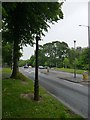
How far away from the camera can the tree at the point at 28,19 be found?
16.4 meters

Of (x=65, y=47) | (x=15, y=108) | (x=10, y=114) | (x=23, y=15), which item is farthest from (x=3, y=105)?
(x=65, y=47)

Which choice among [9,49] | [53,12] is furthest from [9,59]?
[53,12]

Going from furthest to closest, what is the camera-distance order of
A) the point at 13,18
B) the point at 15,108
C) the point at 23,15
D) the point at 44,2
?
the point at 13,18
the point at 23,15
the point at 44,2
the point at 15,108

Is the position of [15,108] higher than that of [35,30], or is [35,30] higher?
[35,30]

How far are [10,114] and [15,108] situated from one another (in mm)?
1150

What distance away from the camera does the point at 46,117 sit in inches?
415

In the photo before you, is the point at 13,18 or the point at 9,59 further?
the point at 9,59

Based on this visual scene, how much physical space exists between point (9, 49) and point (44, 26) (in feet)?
96.0

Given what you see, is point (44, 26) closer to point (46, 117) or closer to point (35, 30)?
point (35, 30)

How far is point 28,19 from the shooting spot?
2162cm

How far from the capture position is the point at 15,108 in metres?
11.7

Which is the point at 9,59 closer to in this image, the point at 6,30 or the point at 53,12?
the point at 6,30

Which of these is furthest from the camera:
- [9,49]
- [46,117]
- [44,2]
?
[9,49]

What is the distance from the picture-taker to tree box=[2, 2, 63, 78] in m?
16.4
